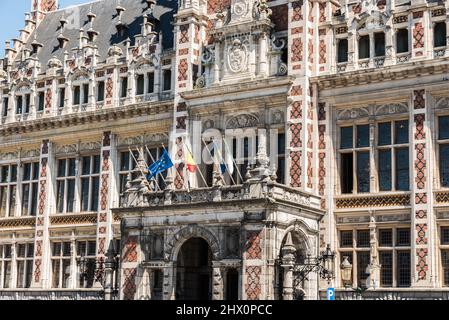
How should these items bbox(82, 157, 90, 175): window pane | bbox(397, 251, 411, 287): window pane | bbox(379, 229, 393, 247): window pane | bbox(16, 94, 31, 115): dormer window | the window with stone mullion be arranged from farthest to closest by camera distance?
bbox(16, 94, 31, 115): dormer window → the window with stone mullion → bbox(82, 157, 90, 175): window pane → bbox(379, 229, 393, 247): window pane → bbox(397, 251, 411, 287): window pane

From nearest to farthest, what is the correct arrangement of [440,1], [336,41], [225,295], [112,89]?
[225,295] → [440,1] → [336,41] → [112,89]

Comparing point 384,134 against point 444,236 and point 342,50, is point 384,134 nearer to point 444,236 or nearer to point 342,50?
point 342,50

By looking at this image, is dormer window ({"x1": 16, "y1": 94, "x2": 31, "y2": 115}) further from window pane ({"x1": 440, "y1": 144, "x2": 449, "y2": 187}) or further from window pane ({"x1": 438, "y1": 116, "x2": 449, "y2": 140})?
window pane ({"x1": 440, "y1": 144, "x2": 449, "y2": 187})

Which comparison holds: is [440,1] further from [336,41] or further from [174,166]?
[174,166]

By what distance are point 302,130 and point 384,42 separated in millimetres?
5249

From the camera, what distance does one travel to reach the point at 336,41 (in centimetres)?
3203

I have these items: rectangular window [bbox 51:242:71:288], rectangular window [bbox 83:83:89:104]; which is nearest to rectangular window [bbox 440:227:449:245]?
rectangular window [bbox 51:242:71:288]

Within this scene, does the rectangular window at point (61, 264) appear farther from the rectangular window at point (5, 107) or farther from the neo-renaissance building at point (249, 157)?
the rectangular window at point (5, 107)

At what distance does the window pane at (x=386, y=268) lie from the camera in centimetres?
2881

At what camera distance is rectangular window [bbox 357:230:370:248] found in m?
29.6

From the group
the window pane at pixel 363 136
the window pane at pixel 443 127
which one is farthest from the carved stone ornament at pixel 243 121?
the window pane at pixel 443 127

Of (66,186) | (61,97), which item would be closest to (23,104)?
(61,97)

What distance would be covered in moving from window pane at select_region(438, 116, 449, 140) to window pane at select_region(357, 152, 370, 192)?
10.4 ft
